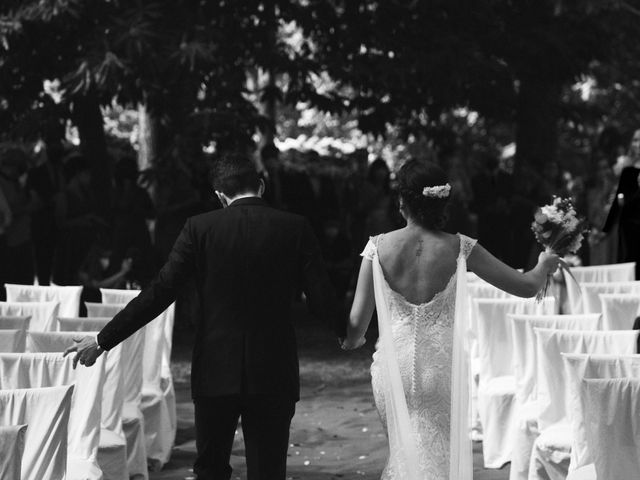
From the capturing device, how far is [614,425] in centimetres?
549

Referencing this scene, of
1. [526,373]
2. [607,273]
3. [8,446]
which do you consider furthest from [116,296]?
[8,446]

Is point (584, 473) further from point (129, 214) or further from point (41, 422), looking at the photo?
point (129, 214)

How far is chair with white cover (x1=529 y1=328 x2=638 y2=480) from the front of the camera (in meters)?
6.84

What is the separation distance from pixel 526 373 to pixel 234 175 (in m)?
3.08

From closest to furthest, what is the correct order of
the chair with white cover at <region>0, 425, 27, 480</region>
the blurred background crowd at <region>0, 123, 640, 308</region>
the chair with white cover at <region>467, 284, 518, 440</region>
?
the chair with white cover at <region>0, 425, 27, 480</region>
the chair with white cover at <region>467, 284, 518, 440</region>
the blurred background crowd at <region>0, 123, 640, 308</region>

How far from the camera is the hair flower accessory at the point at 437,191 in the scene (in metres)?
5.56

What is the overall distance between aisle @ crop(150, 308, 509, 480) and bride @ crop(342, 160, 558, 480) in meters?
2.60

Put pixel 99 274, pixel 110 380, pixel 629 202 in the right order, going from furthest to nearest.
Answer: pixel 99 274
pixel 629 202
pixel 110 380

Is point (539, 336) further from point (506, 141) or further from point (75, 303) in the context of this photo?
point (506, 141)

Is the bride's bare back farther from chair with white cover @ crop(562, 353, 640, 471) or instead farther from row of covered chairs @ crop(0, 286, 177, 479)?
row of covered chairs @ crop(0, 286, 177, 479)

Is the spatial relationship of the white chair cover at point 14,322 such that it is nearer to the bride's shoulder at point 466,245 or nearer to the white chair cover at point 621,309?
the bride's shoulder at point 466,245

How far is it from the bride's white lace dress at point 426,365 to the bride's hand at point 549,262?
0.44 m

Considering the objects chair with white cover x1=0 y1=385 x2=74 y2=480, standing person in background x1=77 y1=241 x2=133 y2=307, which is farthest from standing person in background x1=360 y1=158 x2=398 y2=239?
chair with white cover x1=0 y1=385 x2=74 y2=480

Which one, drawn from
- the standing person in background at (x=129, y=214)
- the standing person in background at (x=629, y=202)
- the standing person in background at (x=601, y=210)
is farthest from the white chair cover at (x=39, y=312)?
the standing person in background at (x=601, y=210)
